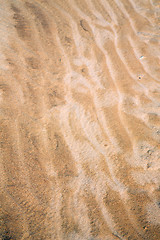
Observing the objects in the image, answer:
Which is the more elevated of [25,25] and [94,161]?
[25,25]

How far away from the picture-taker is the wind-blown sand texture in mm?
1443

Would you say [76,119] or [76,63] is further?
[76,63]

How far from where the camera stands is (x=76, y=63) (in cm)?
266

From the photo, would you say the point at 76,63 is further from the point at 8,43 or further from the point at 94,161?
the point at 94,161

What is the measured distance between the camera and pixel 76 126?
202 centimetres

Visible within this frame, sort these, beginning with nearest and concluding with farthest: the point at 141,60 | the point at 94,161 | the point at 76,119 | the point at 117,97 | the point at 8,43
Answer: the point at 94,161, the point at 76,119, the point at 117,97, the point at 8,43, the point at 141,60

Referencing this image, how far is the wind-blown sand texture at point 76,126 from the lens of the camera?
144 cm

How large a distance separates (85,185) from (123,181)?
0.31m

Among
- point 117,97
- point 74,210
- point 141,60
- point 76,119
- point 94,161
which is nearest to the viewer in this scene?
point 74,210

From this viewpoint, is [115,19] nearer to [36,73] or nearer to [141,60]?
[141,60]

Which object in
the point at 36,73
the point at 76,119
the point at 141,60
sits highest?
the point at 36,73

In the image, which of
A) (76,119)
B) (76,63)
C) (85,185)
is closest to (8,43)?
(76,63)

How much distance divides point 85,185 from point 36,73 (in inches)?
54.7

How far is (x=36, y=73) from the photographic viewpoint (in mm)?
2377
